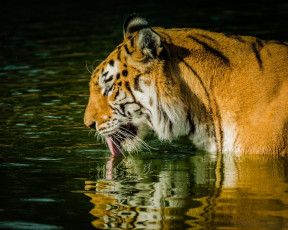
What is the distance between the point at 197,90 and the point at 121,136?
0.74 m

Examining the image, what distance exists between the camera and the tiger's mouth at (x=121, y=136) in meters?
5.16

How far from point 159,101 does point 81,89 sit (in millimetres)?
3553

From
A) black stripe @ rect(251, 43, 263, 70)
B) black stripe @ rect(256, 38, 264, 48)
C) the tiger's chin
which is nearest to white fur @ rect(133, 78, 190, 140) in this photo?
the tiger's chin

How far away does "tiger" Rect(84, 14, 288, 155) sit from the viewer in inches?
189

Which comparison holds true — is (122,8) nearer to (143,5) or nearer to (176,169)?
(143,5)

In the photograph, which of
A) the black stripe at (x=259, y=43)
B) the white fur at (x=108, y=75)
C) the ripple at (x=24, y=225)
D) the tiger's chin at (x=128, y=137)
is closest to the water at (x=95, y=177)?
the ripple at (x=24, y=225)

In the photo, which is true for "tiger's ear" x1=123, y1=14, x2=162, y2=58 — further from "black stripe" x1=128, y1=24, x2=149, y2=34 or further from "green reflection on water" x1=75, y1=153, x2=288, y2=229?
"green reflection on water" x1=75, y1=153, x2=288, y2=229

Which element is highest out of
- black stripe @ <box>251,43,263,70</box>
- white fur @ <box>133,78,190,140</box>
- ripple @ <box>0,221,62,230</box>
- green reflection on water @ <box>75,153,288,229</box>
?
black stripe @ <box>251,43,263,70</box>

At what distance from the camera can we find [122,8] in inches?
663

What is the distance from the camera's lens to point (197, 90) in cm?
496

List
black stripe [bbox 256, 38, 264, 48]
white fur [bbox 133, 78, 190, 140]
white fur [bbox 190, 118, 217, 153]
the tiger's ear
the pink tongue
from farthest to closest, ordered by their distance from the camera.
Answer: the pink tongue < black stripe [bbox 256, 38, 264, 48] < white fur [bbox 190, 118, 217, 153] < white fur [bbox 133, 78, 190, 140] < the tiger's ear

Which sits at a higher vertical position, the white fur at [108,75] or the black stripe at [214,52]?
the black stripe at [214,52]

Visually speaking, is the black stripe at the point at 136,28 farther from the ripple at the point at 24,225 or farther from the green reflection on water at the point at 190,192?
the ripple at the point at 24,225

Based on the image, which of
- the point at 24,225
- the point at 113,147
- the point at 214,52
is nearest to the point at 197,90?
the point at 214,52
